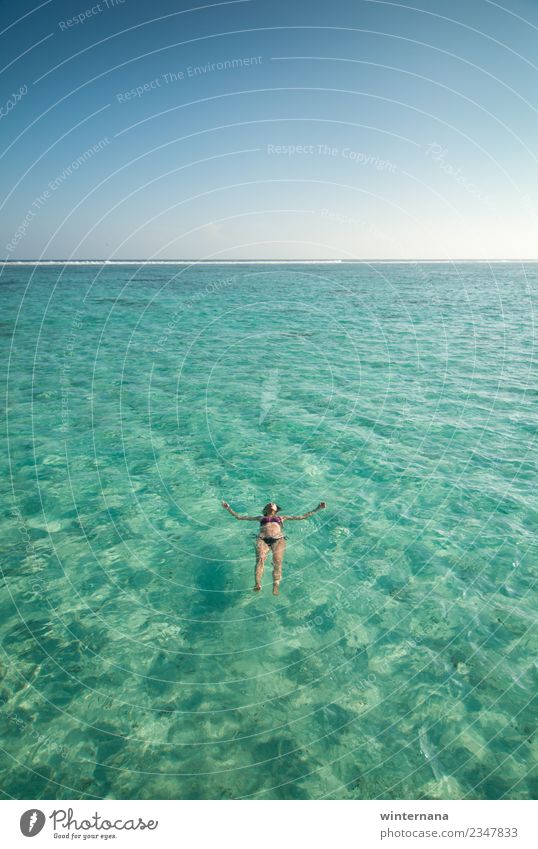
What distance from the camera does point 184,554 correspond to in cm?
1220

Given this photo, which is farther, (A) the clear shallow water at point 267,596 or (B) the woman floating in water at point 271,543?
(B) the woman floating in water at point 271,543

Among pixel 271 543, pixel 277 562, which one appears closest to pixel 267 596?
pixel 277 562

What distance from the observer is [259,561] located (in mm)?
10477

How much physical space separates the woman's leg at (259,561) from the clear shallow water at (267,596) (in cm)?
46

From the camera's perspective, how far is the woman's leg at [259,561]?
10312mm

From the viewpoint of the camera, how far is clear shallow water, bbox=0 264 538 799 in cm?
737

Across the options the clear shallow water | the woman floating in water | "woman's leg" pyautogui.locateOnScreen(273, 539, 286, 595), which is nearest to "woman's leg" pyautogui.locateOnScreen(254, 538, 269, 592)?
the woman floating in water

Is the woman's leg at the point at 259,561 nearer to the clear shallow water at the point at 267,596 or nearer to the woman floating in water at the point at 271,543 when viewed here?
the woman floating in water at the point at 271,543

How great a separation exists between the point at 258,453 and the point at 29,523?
8.68 m

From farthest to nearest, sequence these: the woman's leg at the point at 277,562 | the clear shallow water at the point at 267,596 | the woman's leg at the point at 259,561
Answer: the woman's leg at the point at 277,562, the woman's leg at the point at 259,561, the clear shallow water at the point at 267,596

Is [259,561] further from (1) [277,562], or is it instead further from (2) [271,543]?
(2) [271,543]

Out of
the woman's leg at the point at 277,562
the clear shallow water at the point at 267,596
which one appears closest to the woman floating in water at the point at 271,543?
the woman's leg at the point at 277,562

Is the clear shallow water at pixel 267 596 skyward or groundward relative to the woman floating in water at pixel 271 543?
groundward
